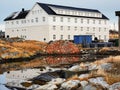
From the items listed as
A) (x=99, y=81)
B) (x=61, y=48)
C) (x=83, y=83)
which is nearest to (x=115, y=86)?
(x=99, y=81)

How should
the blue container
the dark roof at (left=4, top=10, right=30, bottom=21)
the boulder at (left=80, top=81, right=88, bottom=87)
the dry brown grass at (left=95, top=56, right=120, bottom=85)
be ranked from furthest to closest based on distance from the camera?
the dark roof at (left=4, top=10, right=30, bottom=21)
the blue container
the boulder at (left=80, top=81, right=88, bottom=87)
the dry brown grass at (left=95, top=56, right=120, bottom=85)

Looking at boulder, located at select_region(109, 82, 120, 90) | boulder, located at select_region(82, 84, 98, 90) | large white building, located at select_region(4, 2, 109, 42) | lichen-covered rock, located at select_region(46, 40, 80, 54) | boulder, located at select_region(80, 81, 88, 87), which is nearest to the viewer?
boulder, located at select_region(109, 82, 120, 90)

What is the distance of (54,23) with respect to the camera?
82.7 meters

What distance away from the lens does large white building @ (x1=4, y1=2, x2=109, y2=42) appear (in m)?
82.4

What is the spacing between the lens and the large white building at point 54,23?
82375mm

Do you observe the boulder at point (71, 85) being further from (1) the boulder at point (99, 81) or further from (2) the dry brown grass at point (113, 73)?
(2) the dry brown grass at point (113, 73)

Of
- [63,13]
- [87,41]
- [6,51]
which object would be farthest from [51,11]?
[6,51]

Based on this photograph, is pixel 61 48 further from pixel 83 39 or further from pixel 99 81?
pixel 99 81

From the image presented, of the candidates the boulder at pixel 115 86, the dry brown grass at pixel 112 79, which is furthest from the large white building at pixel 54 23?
the boulder at pixel 115 86

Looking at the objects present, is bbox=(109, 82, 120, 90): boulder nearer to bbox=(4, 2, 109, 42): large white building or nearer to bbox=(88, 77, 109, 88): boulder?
bbox=(88, 77, 109, 88): boulder

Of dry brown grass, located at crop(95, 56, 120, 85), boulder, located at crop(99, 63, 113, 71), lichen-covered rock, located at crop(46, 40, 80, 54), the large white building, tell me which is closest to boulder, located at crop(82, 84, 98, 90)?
dry brown grass, located at crop(95, 56, 120, 85)

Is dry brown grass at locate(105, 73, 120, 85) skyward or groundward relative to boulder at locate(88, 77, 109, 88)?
skyward

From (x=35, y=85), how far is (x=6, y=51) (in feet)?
86.0

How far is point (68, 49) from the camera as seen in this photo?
58.8 metres
